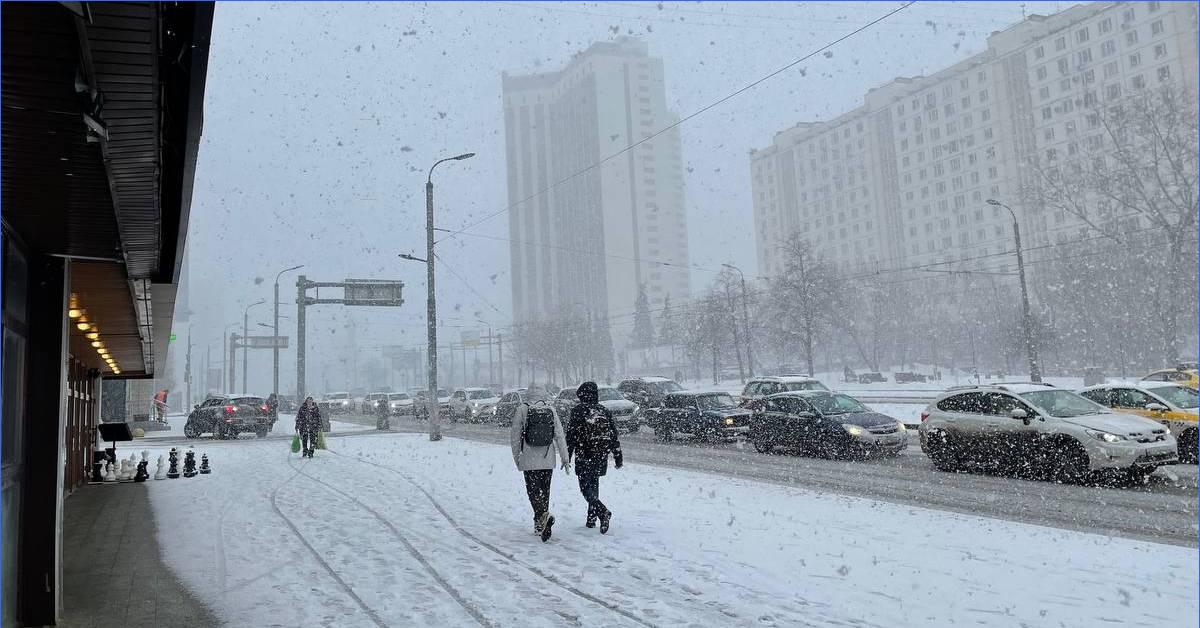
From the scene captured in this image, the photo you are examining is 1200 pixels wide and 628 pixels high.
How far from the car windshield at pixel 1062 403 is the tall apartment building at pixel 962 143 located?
48095 millimetres

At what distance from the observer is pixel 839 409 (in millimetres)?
16812

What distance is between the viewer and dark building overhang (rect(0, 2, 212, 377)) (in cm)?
295

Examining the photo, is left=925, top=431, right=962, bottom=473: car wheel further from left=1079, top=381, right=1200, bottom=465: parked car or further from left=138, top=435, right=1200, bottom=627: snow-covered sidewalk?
left=138, top=435, right=1200, bottom=627: snow-covered sidewalk

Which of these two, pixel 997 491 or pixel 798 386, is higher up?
pixel 798 386

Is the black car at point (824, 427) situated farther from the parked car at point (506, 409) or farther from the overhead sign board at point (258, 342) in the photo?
the overhead sign board at point (258, 342)

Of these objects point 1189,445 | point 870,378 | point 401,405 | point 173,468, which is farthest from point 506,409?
point 870,378

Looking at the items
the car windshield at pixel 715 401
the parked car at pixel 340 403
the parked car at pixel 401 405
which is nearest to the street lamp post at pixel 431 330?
the car windshield at pixel 715 401

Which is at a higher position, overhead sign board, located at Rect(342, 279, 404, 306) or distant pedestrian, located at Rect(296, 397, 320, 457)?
overhead sign board, located at Rect(342, 279, 404, 306)

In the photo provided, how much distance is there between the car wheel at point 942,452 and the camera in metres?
13.5

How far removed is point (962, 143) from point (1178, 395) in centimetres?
10351

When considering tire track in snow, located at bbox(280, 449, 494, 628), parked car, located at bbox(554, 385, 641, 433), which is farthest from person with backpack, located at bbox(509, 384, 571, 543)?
parked car, located at bbox(554, 385, 641, 433)

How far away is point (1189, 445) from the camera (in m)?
13.6

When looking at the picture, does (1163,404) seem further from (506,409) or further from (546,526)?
(506,409)

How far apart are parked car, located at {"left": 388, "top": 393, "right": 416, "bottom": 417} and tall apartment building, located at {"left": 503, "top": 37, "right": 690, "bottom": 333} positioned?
330 feet
